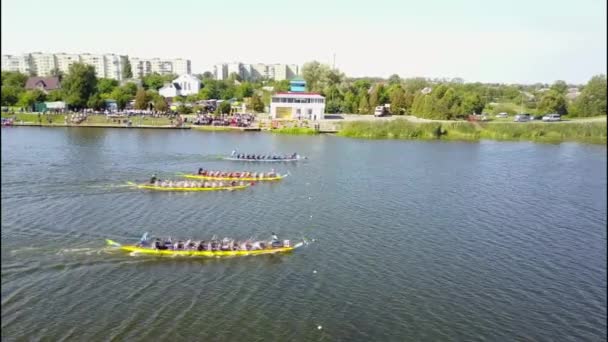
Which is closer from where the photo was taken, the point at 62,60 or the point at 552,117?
the point at 552,117

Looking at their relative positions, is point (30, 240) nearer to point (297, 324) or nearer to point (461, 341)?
point (297, 324)

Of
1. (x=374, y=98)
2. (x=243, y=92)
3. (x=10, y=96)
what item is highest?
(x=243, y=92)

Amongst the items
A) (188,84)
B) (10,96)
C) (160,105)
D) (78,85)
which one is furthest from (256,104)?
(10,96)

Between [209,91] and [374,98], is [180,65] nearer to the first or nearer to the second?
[209,91]

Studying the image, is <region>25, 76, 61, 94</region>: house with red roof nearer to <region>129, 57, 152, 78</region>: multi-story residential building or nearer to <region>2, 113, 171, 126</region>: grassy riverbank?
<region>2, 113, 171, 126</region>: grassy riverbank

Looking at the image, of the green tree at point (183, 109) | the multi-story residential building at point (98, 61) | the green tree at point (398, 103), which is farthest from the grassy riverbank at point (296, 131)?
the multi-story residential building at point (98, 61)

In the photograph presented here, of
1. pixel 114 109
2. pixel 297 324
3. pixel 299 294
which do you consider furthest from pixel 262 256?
pixel 114 109

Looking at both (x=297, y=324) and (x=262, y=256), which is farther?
(x=262, y=256)
